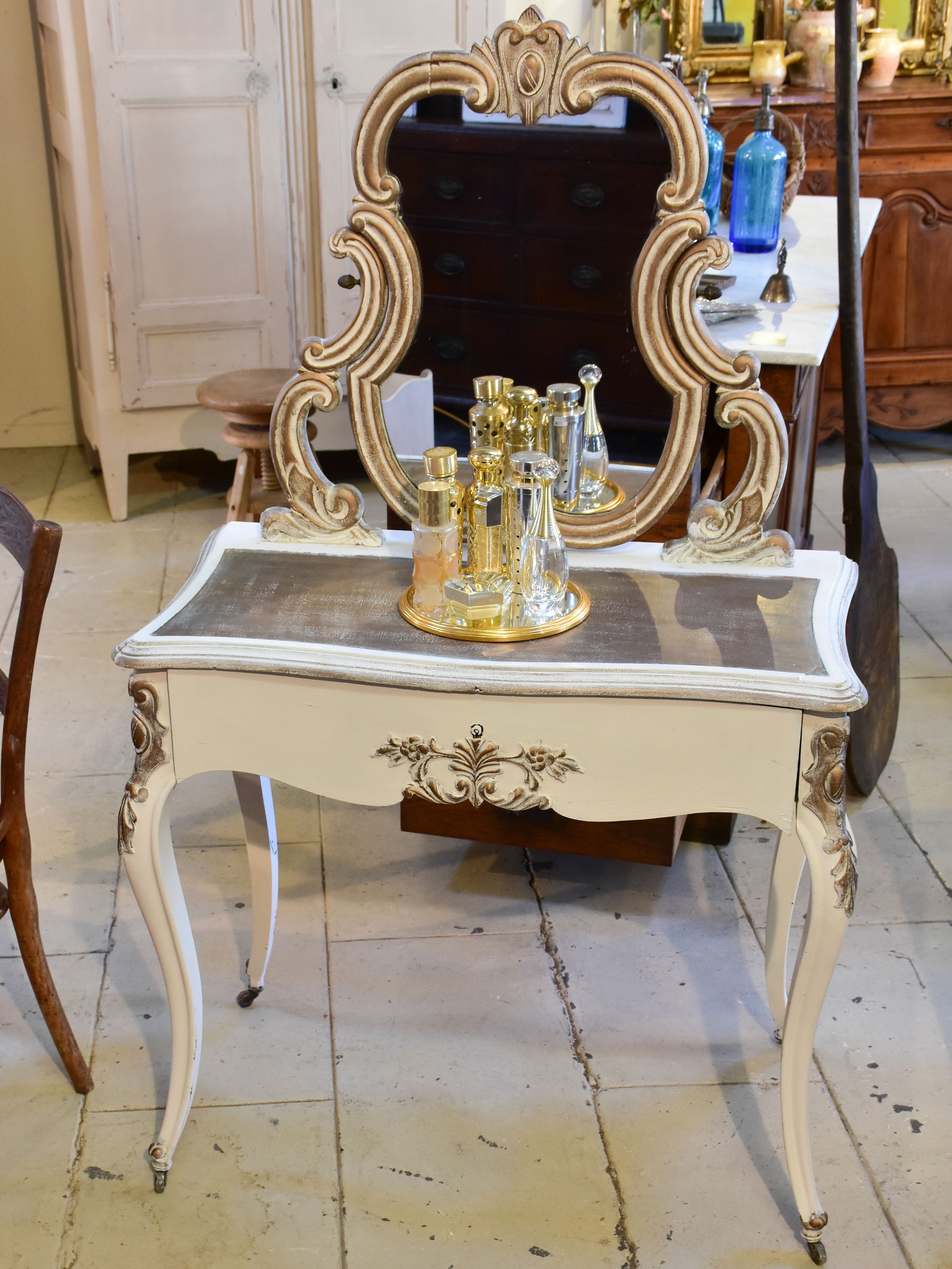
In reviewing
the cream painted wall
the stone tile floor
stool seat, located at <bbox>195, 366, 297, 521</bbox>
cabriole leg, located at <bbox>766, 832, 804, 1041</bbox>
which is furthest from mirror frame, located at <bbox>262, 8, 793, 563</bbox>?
the cream painted wall

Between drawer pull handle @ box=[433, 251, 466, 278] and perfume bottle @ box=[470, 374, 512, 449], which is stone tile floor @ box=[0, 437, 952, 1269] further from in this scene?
drawer pull handle @ box=[433, 251, 466, 278]

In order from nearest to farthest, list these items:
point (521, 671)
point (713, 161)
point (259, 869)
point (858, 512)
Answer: point (521, 671)
point (259, 869)
point (858, 512)
point (713, 161)

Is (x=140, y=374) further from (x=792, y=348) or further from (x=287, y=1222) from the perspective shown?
(x=287, y=1222)

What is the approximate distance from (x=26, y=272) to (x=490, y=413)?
10.8ft

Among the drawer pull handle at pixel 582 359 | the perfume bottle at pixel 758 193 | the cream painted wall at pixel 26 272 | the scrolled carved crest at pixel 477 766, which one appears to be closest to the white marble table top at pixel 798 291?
the perfume bottle at pixel 758 193

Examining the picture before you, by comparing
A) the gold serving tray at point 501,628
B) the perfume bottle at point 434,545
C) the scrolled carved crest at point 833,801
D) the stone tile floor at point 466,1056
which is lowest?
the stone tile floor at point 466,1056

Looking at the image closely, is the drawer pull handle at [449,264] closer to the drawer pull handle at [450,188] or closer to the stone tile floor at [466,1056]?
the drawer pull handle at [450,188]

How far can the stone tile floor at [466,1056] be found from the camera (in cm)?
173

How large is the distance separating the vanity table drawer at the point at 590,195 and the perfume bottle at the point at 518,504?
317 mm

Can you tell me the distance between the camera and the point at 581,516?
1.77m

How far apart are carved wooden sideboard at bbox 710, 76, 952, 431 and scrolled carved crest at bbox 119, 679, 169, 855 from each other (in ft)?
10.2

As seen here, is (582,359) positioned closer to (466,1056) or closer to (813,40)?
(466,1056)

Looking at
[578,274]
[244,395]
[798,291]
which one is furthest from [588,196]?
[244,395]

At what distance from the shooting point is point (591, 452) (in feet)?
5.83
